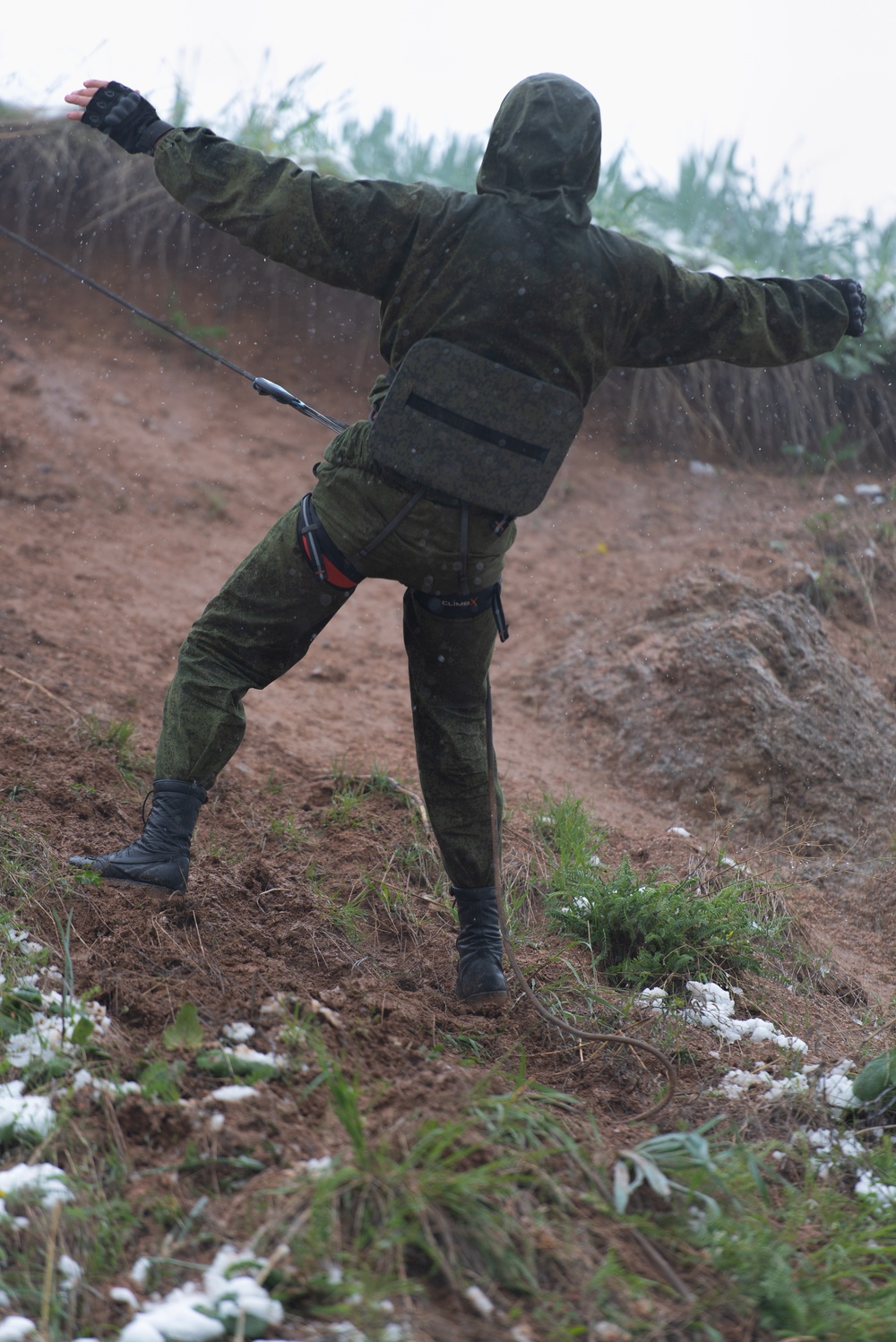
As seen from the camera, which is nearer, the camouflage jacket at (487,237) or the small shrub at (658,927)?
the camouflage jacket at (487,237)

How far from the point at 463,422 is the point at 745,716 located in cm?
274

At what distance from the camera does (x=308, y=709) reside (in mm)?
4898

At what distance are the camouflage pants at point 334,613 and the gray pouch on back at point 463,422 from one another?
8 centimetres

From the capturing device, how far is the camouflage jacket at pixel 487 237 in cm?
228

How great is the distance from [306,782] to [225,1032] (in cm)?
195

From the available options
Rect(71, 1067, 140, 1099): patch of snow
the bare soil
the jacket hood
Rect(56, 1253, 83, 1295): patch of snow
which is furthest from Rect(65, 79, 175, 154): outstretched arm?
→ Rect(56, 1253, 83, 1295): patch of snow

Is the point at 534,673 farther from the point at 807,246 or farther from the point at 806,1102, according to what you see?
the point at 807,246

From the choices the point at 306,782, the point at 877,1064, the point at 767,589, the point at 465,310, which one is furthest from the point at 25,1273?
the point at 767,589

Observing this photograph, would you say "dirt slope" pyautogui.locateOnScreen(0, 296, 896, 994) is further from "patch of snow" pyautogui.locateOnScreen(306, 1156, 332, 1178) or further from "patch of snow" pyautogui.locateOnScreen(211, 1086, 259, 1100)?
"patch of snow" pyautogui.locateOnScreen(306, 1156, 332, 1178)

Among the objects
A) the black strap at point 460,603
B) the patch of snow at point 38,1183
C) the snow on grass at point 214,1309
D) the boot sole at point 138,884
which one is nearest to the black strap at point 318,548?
the black strap at point 460,603

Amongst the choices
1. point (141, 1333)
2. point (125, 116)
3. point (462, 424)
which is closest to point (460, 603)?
point (462, 424)

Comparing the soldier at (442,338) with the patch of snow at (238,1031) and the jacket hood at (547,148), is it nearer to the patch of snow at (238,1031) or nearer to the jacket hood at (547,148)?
the jacket hood at (547,148)

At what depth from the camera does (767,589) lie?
5449 millimetres

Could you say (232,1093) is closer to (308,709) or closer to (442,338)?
(442,338)
